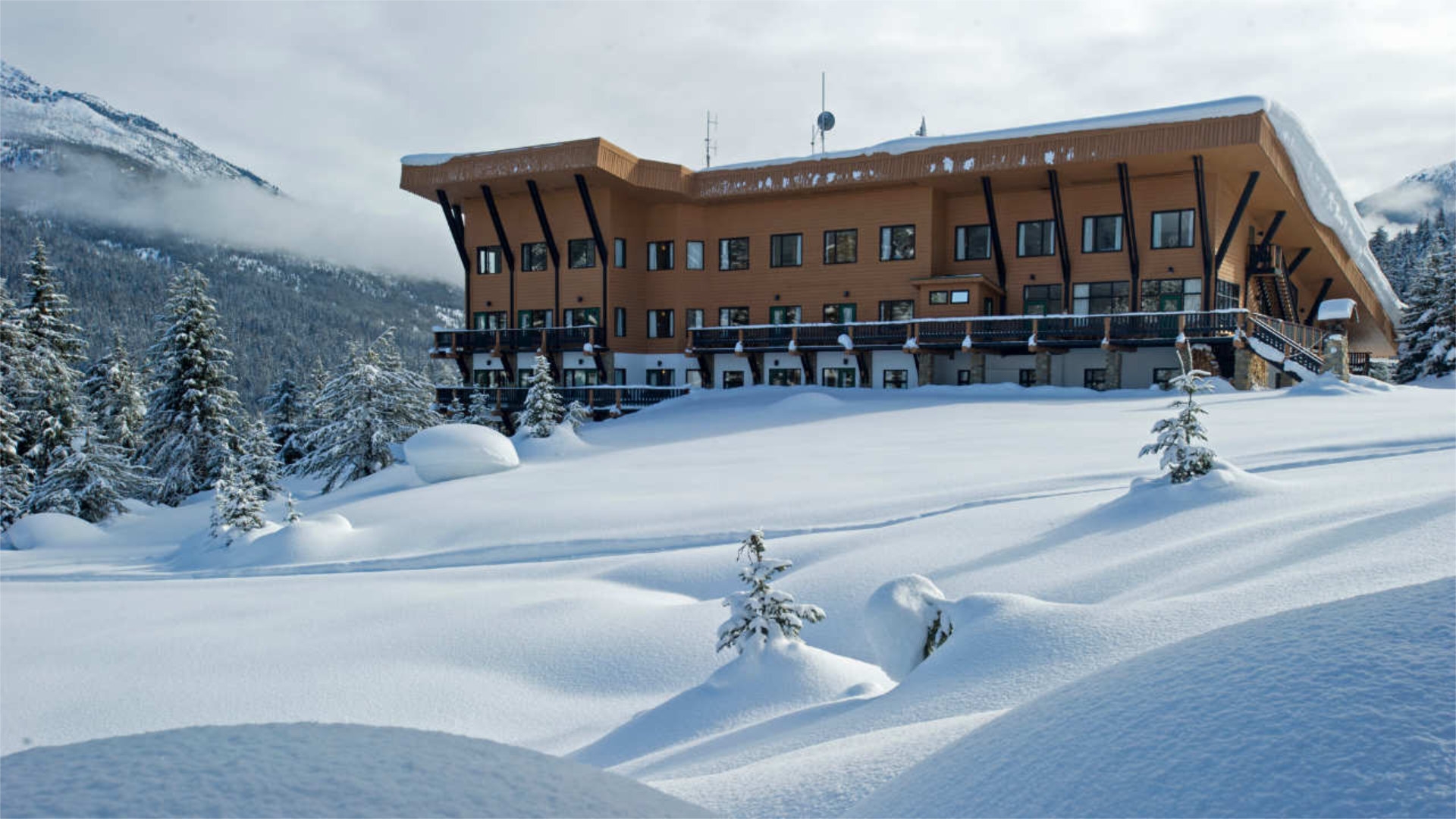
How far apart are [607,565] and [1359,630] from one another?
393 inches

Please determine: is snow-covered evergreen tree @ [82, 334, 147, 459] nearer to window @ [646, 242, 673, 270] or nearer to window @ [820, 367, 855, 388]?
window @ [646, 242, 673, 270]

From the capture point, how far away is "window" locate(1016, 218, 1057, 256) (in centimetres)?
3284

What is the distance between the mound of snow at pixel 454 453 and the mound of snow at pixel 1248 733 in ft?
62.2

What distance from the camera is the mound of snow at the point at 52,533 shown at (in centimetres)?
2033

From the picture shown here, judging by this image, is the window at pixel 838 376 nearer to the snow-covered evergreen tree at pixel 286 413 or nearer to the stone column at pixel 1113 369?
the stone column at pixel 1113 369

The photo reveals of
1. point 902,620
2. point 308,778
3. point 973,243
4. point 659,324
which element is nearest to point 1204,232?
point 973,243

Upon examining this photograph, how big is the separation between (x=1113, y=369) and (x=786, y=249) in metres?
14.3

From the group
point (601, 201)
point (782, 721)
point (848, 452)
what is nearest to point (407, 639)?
point (782, 721)

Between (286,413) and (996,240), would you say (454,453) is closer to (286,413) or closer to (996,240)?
(996,240)

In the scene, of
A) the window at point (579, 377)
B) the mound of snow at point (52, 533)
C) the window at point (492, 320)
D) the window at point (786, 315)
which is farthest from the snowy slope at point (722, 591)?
the window at point (492, 320)

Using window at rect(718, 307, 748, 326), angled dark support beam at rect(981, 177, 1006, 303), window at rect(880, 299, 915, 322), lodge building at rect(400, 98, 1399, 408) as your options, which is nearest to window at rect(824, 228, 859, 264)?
lodge building at rect(400, 98, 1399, 408)

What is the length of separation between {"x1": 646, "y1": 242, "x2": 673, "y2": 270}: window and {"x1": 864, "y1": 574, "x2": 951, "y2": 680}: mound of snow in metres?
33.2

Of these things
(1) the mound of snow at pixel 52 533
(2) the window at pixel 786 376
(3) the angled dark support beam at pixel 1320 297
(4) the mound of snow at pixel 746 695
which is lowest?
(1) the mound of snow at pixel 52 533

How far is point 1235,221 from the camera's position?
2933 cm
